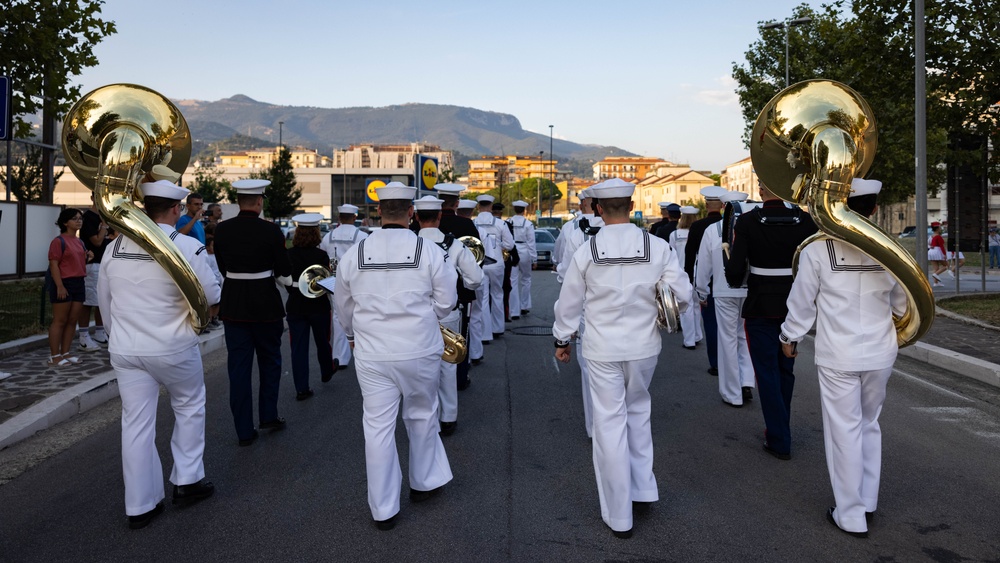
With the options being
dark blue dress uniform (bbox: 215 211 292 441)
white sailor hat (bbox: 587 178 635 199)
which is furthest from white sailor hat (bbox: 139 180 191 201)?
white sailor hat (bbox: 587 178 635 199)

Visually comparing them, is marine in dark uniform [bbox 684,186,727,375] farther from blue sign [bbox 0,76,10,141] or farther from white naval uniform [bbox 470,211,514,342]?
blue sign [bbox 0,76,10,141]

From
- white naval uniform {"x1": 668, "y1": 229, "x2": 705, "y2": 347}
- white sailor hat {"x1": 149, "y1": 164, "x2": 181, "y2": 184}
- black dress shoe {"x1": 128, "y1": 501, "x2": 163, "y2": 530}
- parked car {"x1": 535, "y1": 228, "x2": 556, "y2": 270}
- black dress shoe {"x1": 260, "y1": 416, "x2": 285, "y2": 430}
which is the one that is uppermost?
parked car {"x1": 535, "y1": 228, "x2": 556, "y2": 270}

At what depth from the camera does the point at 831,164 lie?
4500mm

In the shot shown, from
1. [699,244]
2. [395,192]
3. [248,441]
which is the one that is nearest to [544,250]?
[699,244]

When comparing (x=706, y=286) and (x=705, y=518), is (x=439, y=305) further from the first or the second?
(x=706, y=286)

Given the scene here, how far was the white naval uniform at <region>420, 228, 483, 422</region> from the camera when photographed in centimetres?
581

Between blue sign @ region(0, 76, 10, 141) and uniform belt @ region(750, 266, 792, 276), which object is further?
blue sign @ region(0, 76, 10, 141)

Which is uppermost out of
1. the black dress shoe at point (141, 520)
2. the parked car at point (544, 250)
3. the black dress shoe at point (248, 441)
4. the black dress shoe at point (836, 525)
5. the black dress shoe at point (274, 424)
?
the parked car at point (544, 250)

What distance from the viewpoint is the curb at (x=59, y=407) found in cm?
629

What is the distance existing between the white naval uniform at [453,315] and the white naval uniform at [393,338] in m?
0.91

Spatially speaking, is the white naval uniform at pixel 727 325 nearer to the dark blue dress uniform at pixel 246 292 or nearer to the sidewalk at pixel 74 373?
the sidewalk at pixel 74 373

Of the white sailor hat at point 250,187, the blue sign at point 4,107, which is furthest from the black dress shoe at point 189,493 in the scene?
the blue sign at point 4,107

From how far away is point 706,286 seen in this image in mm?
7895

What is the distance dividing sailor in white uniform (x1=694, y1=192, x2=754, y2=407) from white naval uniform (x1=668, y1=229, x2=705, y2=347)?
2758mm
